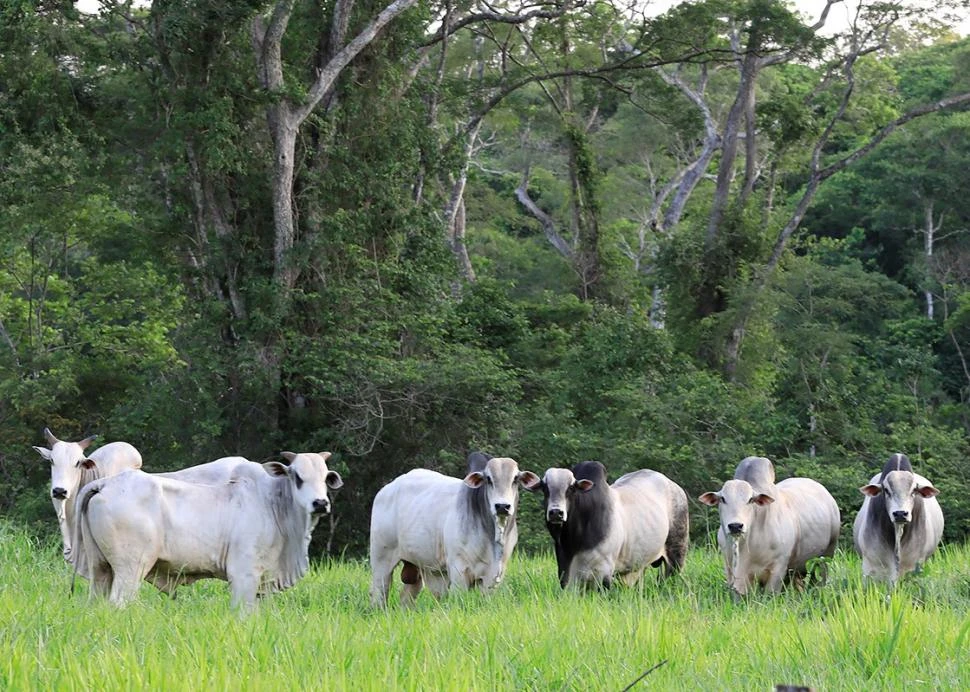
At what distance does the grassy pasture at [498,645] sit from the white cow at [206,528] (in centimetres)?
30

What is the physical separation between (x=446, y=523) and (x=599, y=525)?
3.28ft

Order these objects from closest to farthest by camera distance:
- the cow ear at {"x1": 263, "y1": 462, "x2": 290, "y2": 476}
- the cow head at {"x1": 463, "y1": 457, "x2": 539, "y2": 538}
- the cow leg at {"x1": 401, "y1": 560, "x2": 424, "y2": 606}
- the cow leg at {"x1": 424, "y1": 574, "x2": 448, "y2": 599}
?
the cow ear at {"x1": 263, "y1": 462, "x2": 290, "y2": 476} → the cow head at {"x1": 463, "y1": 457, "x2": 539, "y2": 538} → the cow leg at {"x1": 424, "y1": 574, "x2": 448, "y2": 599} → the cow leg at {"x1": 401, "y1": 560, "x2": 424, "y2": 606}

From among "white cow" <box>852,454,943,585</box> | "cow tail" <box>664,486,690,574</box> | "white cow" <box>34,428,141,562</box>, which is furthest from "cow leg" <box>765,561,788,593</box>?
"white cow" <box>34,428,141,562</box>

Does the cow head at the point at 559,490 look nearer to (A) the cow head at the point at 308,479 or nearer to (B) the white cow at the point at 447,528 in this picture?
(B) the white cow at the point at 447,528

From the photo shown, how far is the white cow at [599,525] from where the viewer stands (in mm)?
9211

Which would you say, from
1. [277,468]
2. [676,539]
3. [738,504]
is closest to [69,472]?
[277,468]

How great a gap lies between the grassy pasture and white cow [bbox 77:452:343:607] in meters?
0.30

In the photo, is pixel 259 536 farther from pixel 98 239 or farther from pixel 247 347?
pixel 98 239

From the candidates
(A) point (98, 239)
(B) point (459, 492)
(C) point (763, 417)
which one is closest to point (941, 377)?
(C) point (763, 417)

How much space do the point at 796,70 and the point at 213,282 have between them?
19.0m

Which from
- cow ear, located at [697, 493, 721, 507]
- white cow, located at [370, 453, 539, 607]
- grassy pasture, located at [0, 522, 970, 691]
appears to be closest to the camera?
grassy pasture, located at [0, 522, 970, 691]

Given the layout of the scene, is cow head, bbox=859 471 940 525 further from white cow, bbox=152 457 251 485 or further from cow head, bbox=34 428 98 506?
cow head, bbox=34 428 98 506

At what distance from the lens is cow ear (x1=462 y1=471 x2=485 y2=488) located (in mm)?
8867

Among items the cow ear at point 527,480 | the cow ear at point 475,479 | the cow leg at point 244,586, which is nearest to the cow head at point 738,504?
the cow ear at point 527,480
